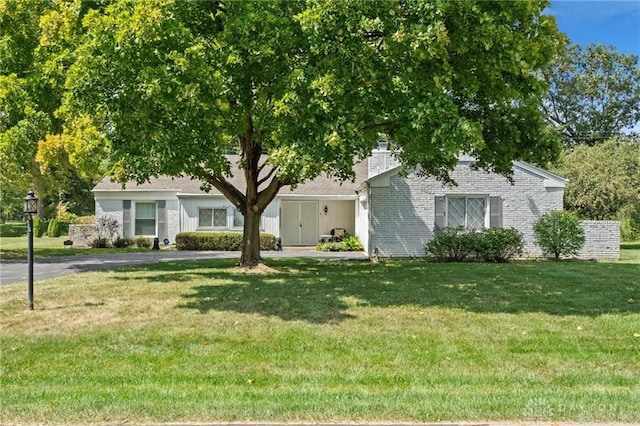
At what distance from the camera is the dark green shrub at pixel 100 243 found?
25.0m

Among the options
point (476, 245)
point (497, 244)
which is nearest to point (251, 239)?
point (476, 245)

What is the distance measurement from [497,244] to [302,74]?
455 inches

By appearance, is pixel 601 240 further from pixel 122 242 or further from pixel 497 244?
pixel 122 242

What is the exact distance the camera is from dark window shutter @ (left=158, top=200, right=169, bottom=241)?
2575 centimetres

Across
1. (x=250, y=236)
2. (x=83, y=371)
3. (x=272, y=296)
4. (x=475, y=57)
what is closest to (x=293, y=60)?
(x=475, y=57)

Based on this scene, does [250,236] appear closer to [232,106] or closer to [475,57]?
[232,106]

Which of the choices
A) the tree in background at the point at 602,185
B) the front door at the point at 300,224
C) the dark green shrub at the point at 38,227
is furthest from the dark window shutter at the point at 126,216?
the tree in background at the point at 602,185

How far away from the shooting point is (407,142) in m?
10.1

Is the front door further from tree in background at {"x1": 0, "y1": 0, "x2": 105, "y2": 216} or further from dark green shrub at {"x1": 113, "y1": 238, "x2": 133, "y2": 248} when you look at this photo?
tree in background at {"x1": 0, "y1": 0, "x2": 105, "y2": 216}

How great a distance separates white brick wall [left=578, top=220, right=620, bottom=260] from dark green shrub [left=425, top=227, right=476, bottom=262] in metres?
4.96

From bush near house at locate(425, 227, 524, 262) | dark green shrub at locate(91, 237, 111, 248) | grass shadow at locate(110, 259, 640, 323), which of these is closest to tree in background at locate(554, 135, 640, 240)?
bush near house at locate(425, 227, 524, 262)

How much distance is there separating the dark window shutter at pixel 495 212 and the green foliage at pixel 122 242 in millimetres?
16899

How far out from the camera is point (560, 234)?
19000mm

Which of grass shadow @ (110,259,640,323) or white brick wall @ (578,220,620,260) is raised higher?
white brick wall @ (578,220,620,260)
